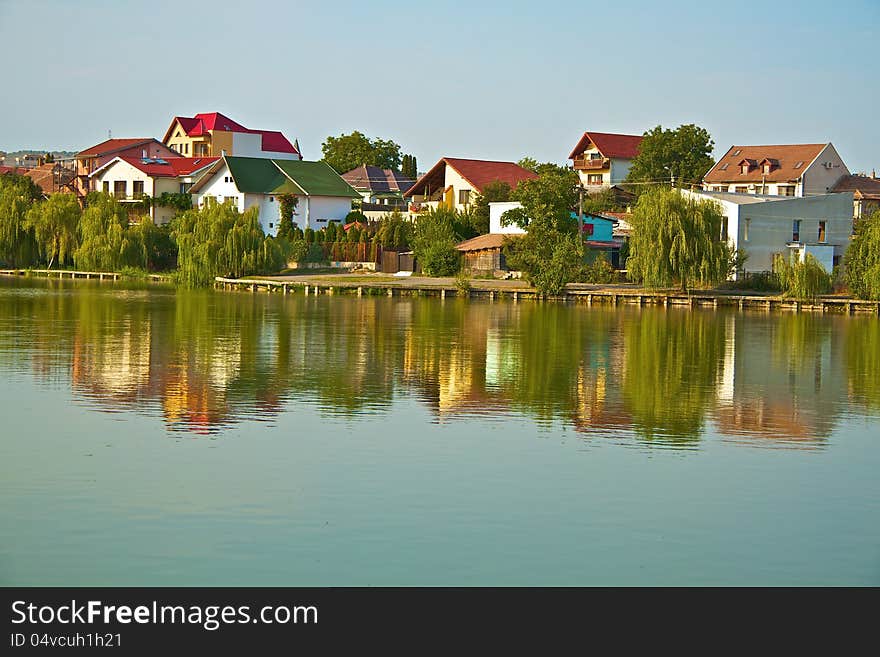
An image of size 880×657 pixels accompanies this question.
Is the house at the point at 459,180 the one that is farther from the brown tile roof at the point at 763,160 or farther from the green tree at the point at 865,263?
the green tree at the point at 865,263

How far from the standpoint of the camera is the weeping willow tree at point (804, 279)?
47.9m

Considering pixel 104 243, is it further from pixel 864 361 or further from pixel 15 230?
pixel 864 361

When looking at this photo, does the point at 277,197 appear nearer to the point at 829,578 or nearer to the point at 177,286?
the point at 177,286

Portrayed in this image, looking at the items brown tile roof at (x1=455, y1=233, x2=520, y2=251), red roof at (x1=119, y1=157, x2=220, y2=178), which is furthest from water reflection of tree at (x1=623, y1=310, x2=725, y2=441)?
red roof at (x1=119, y1=157, x2=220, y2=178)

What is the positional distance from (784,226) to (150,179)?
137 feet

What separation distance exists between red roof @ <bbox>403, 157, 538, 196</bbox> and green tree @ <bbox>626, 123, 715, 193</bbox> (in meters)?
12.1

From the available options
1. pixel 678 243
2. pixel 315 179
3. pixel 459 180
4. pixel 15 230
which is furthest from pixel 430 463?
pixel 315 179

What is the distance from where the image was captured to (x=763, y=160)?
80812mm

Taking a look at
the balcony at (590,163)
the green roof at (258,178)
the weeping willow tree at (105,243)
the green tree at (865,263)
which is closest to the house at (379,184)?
the green roof at (258,178)

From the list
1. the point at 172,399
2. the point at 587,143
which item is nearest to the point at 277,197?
the point at 587,143

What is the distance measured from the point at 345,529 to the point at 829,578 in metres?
4.67

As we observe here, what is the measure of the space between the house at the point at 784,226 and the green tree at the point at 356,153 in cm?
5929

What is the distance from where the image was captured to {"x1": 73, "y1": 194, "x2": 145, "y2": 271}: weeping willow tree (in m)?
63.2

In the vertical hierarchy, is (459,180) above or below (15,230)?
above
